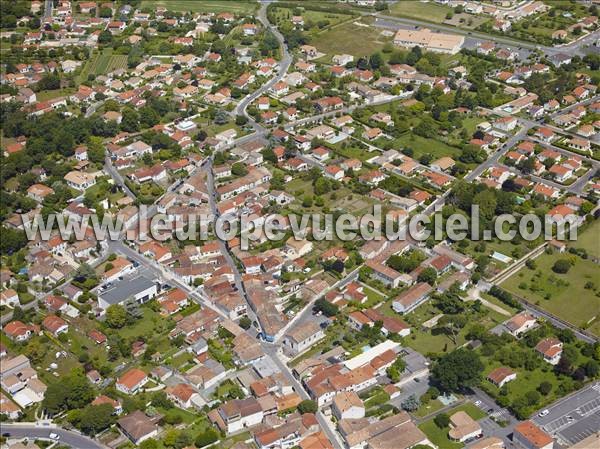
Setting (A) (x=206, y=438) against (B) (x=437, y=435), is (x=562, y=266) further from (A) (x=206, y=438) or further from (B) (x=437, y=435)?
(A) (x=206, y=438)

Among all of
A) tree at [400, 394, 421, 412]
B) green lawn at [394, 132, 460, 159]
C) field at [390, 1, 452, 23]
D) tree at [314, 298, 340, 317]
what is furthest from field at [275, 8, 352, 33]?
tree at [400, 394, 421, 412]

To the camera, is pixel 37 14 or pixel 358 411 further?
pixel 37 14

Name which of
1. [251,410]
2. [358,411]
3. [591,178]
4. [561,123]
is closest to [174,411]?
[251,410]

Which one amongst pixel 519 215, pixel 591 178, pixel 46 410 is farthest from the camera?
pixel 591 178

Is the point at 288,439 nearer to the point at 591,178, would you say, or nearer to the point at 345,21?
the point at 591,178

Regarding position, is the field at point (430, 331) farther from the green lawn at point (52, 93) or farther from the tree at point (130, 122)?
the green lawn at point (52, 93)

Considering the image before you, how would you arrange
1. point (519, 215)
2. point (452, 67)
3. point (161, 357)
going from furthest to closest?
point (452, 67) → point (519, 215) → point (161, 357)
